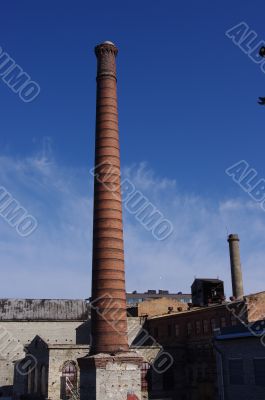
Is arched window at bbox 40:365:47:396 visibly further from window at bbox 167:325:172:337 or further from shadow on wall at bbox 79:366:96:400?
window at bbox 167:325:172:337

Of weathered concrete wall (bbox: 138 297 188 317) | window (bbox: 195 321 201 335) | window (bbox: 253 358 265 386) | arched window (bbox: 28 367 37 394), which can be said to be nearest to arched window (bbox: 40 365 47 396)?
arched window (bbox: 28 367 37 394)

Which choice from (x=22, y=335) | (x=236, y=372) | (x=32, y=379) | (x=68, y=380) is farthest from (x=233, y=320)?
(x=22, y=335)

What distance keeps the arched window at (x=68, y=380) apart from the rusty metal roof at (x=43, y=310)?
439 inches

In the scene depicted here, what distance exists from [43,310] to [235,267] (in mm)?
16594

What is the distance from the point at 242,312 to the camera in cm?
2666

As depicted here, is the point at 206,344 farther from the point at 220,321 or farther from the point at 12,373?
the point at 12,373

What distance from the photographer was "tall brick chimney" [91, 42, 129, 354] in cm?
2005

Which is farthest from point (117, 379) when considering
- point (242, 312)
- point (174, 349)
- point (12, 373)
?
point (12, 373)

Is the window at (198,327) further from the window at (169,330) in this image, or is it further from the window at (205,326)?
the window at (169,330)

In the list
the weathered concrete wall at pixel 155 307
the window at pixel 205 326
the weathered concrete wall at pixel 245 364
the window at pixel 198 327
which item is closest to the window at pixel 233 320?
the window at pixel 205 326

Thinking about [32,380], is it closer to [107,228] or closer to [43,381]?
[43,381]

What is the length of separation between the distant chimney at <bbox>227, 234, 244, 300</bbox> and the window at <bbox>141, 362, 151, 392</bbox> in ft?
29.5

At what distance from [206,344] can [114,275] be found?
11.9 meters

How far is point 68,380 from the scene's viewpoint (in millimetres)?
27516
